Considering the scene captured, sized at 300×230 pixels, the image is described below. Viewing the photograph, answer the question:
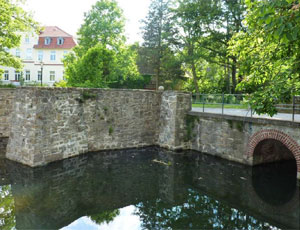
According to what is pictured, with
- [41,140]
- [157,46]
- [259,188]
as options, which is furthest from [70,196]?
[157,46]

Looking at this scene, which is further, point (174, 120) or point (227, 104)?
point (174, 120)

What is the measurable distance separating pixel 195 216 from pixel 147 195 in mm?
1578

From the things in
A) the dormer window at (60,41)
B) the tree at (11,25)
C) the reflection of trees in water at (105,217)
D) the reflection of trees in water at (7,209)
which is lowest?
the reflection of trees in water at (105,217)

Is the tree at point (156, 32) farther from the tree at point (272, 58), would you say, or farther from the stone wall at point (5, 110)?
the tree at point (272, 58)

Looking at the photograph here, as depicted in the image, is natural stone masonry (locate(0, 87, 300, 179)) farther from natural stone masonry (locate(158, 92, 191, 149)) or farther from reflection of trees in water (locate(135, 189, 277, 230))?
reflection of trees in water (locate(135, 189, 277, 230))

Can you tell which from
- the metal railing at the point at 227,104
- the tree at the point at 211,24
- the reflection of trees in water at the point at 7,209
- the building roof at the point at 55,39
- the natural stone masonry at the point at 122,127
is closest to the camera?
the reflection of trees in water at the point at 7,209

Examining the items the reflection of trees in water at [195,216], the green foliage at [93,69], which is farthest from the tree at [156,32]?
the reflection of trees in water at [195,216]

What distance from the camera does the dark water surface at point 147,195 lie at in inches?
230

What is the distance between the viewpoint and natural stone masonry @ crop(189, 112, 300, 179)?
345 inches

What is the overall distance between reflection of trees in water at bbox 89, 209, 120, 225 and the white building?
116ft

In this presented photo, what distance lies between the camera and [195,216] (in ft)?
20.2

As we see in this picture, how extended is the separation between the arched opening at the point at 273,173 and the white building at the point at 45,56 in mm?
33441

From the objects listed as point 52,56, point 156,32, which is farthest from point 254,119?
point 52,56

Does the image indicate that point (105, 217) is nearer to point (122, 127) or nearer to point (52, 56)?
point (122, 127)
